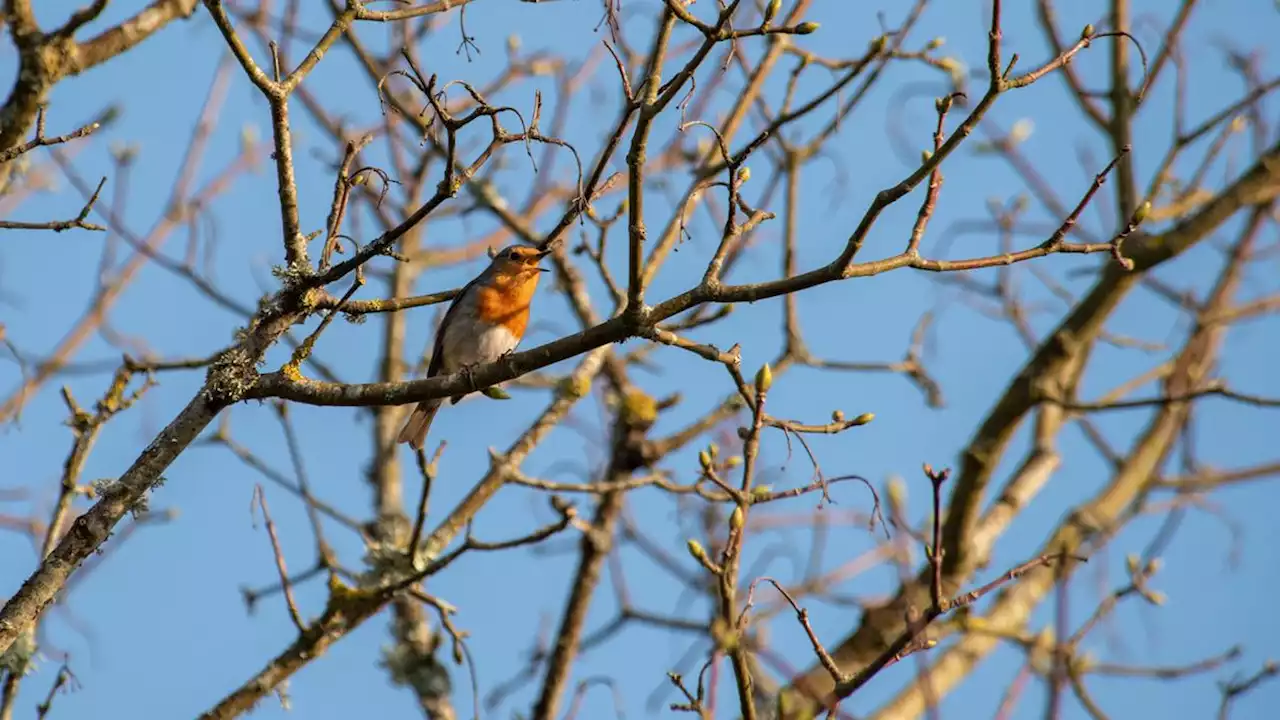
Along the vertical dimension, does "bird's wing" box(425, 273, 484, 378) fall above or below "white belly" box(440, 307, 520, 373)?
above

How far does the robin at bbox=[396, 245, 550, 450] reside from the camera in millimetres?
7203

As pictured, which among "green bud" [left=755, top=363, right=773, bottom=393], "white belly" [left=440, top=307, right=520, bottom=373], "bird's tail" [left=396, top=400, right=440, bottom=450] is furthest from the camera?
"bird's tail" [left=396, top=400, right=440, bottom=450]

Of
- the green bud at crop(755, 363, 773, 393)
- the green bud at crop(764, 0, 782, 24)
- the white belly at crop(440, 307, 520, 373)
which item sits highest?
the white belly at crop(440, 307, 520, 373)

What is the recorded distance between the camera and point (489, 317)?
7.20 meters

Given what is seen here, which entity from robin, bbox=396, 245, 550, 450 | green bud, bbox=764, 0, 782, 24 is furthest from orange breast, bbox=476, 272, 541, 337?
green bud, bbox=764, 0, 782, 24

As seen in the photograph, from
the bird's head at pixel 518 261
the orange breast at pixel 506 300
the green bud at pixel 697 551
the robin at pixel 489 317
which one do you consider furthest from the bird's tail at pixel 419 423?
the green bud at pixel 697 551

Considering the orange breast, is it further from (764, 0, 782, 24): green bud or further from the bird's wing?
(764, 0, 782, 24): green bud

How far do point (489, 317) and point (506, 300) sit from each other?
12cm

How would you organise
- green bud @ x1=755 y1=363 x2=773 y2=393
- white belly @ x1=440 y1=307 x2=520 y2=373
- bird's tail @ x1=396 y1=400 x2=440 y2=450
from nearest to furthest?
green bud @ x1=755 y1=363 x2=773 y2=393, white belly @ x1=440 y1=307 x2=520 y2=373, bird's tail @ x1=396 y1=400 x2=440 y2=450

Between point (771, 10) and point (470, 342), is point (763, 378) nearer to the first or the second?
point (771, 10)

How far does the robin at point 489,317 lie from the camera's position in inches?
→ 284

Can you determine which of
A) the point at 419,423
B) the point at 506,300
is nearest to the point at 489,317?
the point at 506,300

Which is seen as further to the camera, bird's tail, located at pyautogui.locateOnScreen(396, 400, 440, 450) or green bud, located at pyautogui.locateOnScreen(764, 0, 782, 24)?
bird's tail, located at pyautogui.locateOnScreen(396, 400, 440, 450)

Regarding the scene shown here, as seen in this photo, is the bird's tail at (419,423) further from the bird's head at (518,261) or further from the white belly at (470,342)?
the bird's head at (518,261)
